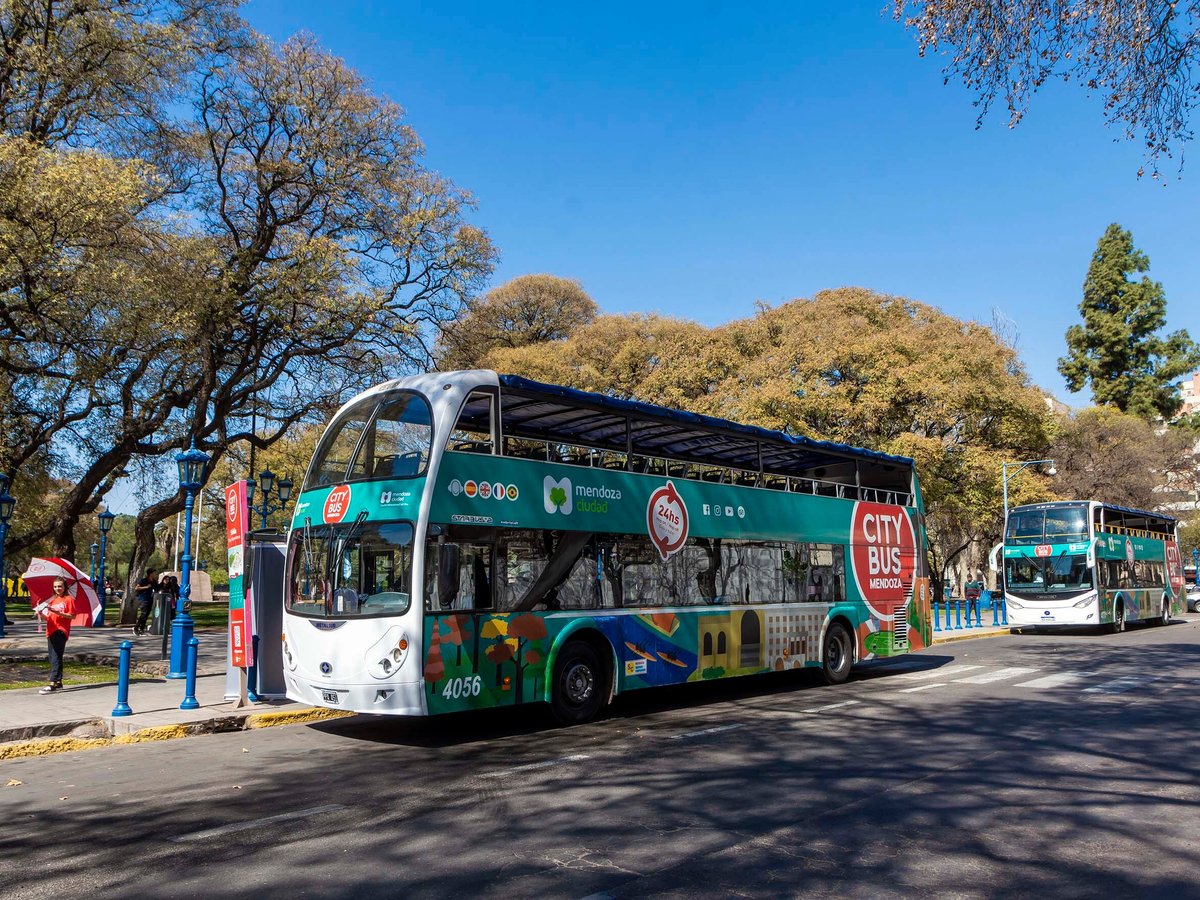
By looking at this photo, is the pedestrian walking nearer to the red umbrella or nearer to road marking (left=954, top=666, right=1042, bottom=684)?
the red umbrella

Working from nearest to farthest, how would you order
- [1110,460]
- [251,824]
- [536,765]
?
[251,824] < [536,765] < [1110,460]

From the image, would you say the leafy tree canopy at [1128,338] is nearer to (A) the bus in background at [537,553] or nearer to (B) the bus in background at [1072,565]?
(B) the bus in background at [1072,565]

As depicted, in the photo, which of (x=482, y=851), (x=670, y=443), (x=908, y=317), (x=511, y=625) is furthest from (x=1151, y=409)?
(x=482, y=851)

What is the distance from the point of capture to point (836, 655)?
15664 millimetres

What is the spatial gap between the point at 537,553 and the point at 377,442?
2.22 metres

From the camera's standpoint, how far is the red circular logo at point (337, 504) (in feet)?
33.1

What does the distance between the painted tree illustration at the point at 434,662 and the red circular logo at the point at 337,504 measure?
1.67 meters

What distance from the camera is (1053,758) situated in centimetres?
880

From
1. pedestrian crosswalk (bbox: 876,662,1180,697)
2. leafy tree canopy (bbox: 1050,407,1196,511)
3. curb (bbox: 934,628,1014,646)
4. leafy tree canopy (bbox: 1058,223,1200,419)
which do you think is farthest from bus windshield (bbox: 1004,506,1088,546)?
leafy tree canopy (bbox: 1058,223,1200,419)

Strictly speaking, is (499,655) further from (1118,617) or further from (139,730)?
(1118,617)

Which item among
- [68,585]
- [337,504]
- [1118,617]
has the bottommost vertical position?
[1118,617]

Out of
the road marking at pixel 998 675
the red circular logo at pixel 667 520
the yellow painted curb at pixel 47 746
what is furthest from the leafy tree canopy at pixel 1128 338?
the yellow painted curb at pixel 47 746

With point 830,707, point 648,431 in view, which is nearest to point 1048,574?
point 830,707

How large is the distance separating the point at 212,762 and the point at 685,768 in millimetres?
4750
